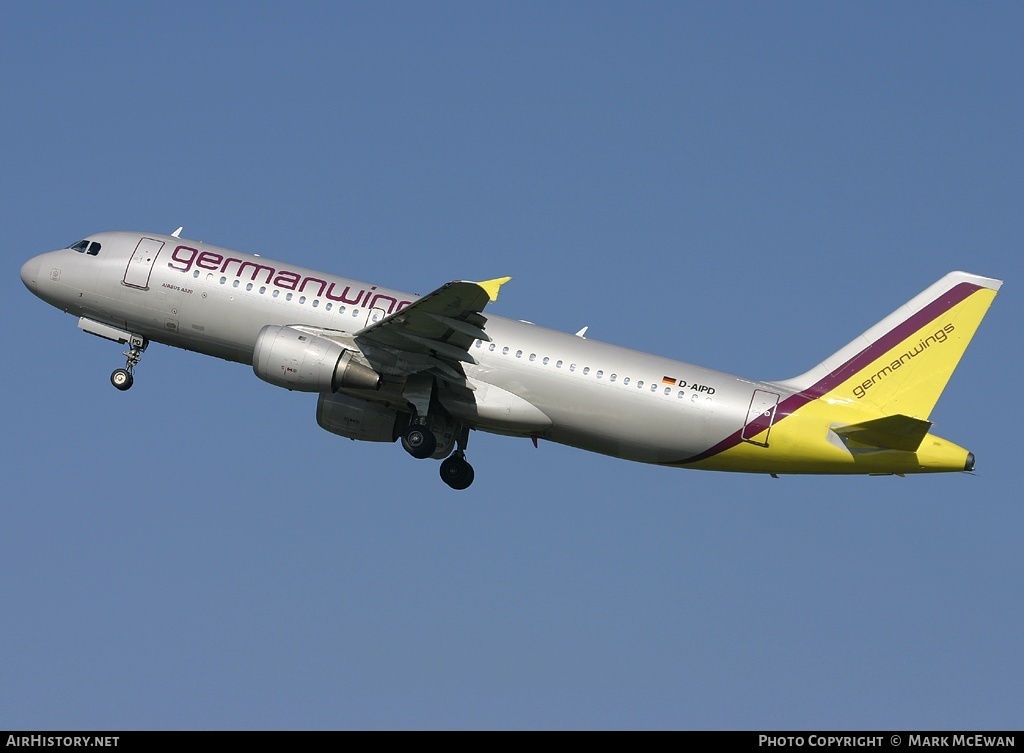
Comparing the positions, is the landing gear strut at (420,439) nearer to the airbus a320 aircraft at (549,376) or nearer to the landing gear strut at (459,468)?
the airbus a320 aircraft at (549,376)

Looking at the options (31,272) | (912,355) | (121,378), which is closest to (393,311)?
(121,378)

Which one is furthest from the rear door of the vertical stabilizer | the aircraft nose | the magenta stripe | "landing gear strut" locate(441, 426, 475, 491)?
the aircraft nose

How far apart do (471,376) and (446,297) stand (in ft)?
13.7

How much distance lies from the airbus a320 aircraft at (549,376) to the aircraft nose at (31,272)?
518 centimetres

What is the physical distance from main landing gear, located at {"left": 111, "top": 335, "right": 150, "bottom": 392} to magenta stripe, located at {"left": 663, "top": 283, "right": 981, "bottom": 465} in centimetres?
1798

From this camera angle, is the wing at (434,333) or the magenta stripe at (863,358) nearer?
the wing at (434,333)

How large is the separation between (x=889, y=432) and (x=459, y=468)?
14046 millimetres

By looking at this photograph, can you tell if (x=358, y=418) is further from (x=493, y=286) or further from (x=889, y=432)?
(x=889, y=432)

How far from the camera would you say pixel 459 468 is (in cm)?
Result: 4503

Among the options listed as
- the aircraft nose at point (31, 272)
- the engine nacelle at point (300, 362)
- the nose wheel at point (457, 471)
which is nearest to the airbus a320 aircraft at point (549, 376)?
the engine nacelle at point (300, 362)

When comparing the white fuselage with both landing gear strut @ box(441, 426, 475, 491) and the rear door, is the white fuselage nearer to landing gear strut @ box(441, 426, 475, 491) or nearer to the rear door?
the rear door

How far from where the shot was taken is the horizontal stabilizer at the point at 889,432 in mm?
38469
